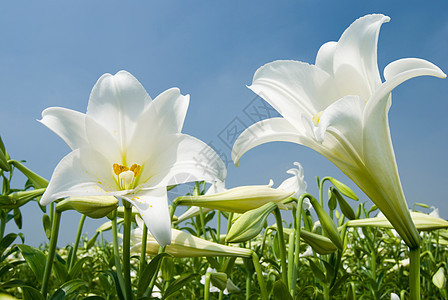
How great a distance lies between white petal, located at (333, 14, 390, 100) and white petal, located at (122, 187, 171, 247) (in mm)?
499

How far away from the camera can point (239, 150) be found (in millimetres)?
851

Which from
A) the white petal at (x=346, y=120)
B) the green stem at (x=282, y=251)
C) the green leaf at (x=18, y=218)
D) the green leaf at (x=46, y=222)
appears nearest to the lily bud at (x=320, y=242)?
the green stem at (x=282, y=251)

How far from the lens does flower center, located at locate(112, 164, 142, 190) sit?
0.94 meters

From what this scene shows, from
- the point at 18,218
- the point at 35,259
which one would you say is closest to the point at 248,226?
the point at 35,259

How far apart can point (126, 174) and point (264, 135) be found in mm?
343

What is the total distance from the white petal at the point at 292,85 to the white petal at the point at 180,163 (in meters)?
0.20

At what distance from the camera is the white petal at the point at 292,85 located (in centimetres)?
92

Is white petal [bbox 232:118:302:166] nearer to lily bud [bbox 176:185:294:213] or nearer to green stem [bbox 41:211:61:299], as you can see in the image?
lily bud [bbox 176:185:294:213]

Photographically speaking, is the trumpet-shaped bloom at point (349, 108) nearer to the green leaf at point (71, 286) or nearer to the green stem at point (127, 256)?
the green stem at point (127, 256)

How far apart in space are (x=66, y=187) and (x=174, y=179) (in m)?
0.23

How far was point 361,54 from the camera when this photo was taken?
872 millimetres

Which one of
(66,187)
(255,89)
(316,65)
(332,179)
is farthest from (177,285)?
(332,179)

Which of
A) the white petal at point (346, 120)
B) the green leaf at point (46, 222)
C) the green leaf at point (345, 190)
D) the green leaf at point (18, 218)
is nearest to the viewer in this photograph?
the white petal at point (346, 120)

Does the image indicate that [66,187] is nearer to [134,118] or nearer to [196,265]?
[134,118]
